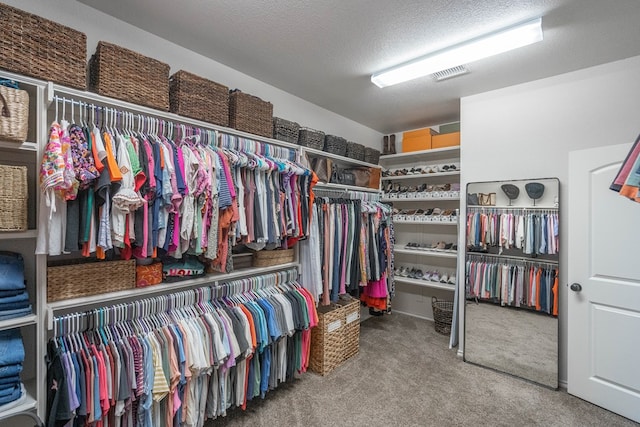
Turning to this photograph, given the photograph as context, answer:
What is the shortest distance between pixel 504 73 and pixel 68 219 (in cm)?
339

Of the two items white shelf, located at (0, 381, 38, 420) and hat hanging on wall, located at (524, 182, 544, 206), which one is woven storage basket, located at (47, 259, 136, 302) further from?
hat hanging on wall, located at (524, 182, 544, 206)

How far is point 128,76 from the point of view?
176cm

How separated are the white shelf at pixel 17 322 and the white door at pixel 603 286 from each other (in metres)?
3.66

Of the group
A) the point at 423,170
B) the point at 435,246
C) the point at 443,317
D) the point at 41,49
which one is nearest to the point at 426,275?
the point at 435,246

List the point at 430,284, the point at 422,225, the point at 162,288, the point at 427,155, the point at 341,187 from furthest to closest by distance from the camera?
1. the point at 422,225
2. the point at 427,155
3. the point at 430,284
4. the point at 341,187
5. the point at 162,288

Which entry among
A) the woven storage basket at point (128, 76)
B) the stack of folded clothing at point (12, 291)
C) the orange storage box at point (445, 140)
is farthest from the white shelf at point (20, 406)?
the orange storage box at point (445, 140)

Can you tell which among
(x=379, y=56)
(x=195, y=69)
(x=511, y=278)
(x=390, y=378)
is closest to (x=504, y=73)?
(x=379, y=56)

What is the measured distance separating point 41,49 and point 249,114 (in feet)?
4.02

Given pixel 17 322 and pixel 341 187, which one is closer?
pixel 17 322

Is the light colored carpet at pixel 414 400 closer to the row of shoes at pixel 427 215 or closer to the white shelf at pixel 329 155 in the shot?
the row of shoes at pixel 427 215

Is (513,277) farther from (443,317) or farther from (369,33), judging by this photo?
(369,33)

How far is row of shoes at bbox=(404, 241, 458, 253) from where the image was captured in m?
3.78

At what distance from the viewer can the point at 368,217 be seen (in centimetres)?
329

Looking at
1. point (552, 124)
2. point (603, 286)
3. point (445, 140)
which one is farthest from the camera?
point (445, 140)
